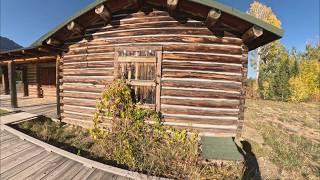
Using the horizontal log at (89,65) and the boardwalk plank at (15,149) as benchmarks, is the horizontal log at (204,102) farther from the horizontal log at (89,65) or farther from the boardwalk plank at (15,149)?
the boardwalk plank at (15,149)

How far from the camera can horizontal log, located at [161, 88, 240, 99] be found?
5.50 meters

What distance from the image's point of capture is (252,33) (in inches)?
191

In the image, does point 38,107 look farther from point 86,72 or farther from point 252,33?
point 252,33

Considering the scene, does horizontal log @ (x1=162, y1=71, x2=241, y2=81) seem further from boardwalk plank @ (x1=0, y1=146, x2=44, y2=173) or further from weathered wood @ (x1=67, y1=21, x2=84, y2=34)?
boardwalk plank @ (x1=0, y1=146, x2=44, y2=173)

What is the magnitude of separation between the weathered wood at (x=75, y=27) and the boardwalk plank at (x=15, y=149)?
380 centimetres

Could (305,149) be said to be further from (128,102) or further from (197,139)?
(128,102)

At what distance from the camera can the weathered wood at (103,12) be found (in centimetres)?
573

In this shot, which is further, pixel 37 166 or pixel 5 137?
pixel 5 137

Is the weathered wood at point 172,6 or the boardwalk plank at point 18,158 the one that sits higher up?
the weathered wood at point 172,6

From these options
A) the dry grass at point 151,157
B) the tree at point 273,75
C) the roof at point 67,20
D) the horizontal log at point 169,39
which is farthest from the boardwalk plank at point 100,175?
the tree at point 273,75

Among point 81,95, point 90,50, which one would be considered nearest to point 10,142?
point 81,95

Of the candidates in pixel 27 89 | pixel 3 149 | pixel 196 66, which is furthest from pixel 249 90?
pixel 3 149

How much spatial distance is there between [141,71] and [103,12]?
2.13 m

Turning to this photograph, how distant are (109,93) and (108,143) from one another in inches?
55.8
